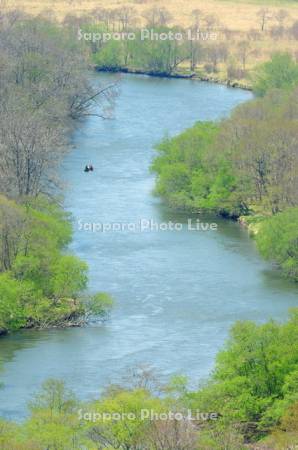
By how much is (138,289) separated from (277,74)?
50.6 metres

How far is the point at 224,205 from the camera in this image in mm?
85750

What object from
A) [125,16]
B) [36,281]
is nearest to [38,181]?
[36,281]

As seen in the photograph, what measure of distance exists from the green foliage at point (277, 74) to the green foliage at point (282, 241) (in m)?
42.7

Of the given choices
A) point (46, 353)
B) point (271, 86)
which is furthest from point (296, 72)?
point (46, 353)

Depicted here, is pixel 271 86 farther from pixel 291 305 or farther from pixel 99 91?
pixel 291 305

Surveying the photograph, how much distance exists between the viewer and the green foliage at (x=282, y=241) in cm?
7388

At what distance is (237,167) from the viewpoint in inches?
3410

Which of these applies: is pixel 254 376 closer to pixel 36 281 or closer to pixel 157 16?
pixel 36 281

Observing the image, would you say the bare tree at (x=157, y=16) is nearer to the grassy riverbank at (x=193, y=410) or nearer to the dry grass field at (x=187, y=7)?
the dry grass field at (x=187, y=7)

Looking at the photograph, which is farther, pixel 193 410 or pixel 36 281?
pixel 36 281

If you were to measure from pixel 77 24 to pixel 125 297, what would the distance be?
245 ft

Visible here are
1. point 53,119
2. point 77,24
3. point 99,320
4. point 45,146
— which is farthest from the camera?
point 77,24

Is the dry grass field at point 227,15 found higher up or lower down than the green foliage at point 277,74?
lower down

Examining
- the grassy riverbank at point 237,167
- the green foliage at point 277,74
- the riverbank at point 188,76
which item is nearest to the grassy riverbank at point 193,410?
the grassy riverbank at point 237,167
